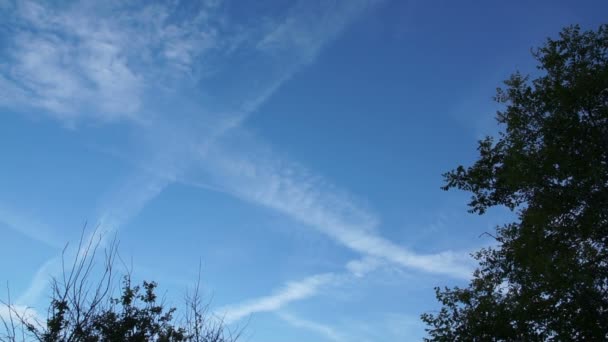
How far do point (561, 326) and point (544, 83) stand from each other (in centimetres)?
700

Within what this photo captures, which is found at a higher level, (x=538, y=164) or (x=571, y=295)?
(x=538, y=164)

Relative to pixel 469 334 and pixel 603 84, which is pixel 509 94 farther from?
pixel 469 334

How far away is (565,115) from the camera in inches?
437

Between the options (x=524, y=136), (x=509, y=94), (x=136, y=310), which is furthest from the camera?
(x=136, y=310)

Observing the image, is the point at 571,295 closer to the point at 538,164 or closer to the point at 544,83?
the point at 538,164

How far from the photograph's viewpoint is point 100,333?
596 inches

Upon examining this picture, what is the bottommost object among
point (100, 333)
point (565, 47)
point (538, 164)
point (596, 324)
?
point (596, 324)

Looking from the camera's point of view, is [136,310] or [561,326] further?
[136,310]

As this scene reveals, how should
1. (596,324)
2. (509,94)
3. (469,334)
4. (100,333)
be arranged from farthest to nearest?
(100,333)
(509,94)
(469,334)
(596,324)

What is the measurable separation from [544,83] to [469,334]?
768 centimetres

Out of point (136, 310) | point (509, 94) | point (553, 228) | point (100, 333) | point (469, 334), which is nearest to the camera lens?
point (469, 334)

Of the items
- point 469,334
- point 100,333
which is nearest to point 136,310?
point 100,333

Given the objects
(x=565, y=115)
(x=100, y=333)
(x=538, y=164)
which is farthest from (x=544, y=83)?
(x=100, y=333)

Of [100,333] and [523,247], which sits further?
[100,333]
